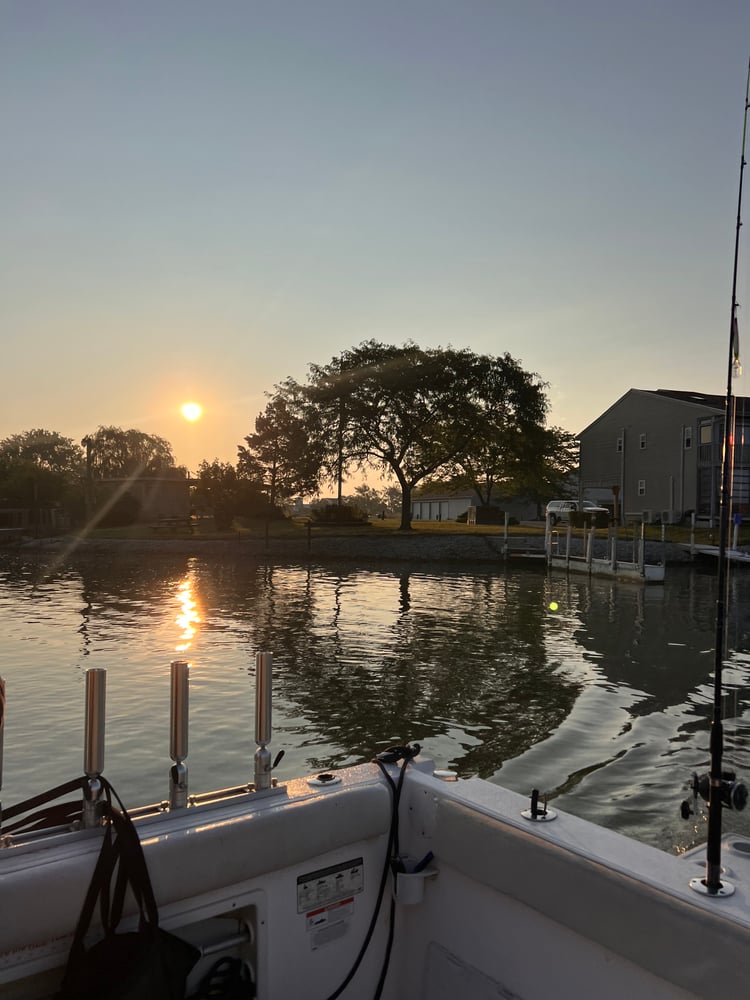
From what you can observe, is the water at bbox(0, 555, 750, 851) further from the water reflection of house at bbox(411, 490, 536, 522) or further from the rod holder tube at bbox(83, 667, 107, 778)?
the water reflection of house at bbox(411, 490, 536, 522)

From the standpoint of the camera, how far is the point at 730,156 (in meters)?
3.59

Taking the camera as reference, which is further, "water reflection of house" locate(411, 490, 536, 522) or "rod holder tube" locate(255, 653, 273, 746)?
"water reflection of house" locate(411, 490, 536, 522)

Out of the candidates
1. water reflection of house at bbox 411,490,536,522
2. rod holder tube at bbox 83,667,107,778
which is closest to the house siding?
water reflection of house at bbox 411,490,536,522

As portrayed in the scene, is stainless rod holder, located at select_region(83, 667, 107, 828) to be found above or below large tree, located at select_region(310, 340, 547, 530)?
below

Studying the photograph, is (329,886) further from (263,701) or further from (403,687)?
(403,687)

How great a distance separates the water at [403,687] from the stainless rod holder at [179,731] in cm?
455

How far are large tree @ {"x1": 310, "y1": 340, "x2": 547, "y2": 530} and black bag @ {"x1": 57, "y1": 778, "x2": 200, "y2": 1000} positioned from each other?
1835 inches

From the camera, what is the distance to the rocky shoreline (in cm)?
3806

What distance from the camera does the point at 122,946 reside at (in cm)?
222

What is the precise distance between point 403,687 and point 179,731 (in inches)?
336

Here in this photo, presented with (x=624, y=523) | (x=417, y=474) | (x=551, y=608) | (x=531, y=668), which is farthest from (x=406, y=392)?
(x=531, y=668)

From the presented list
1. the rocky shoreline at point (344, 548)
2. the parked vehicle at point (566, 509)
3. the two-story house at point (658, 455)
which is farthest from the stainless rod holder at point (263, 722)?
the two-story house at point (658, 455)

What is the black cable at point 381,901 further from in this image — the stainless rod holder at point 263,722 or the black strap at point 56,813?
the black strap at point 56,813

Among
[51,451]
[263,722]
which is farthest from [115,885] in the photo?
[51,451]
